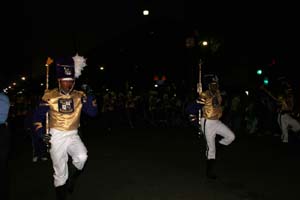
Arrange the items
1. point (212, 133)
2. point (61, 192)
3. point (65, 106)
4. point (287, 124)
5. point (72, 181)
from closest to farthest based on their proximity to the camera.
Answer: point (61, 192) < point (65, 106) < point (72, 181) < point (212, 133) < point (287, 124)

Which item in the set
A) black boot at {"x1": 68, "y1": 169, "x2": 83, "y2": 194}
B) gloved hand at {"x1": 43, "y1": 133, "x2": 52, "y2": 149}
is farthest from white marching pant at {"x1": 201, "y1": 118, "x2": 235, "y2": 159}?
gloved hand at {"x1": 43, "y1": 133, "x2": 52, "y2": 149}

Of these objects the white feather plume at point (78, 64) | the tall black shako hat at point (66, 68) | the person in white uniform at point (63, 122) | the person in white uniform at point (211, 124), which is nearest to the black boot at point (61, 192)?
the person in white uniform at point (63, 122)

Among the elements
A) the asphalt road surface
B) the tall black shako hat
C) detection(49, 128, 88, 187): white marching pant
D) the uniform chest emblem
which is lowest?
the asphalt road surface

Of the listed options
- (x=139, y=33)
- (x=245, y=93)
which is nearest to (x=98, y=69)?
(x=139, y=33)

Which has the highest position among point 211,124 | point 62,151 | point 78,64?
point 78,64

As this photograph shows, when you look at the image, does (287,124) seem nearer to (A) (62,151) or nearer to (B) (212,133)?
(B) (212,133)

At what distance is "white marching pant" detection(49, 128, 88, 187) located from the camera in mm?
6902

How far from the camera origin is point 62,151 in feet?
22.7

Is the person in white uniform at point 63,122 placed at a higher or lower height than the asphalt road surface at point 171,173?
higher

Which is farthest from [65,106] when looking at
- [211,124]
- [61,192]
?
[211,124]

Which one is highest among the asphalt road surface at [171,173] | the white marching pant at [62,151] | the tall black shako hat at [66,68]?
the tall black shako hat at [66,68]

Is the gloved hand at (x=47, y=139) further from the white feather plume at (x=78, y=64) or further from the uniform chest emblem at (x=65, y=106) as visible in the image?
the white feather plume at (x=78, y=64)

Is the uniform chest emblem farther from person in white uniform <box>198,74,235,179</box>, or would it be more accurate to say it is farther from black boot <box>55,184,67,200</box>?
person in white uniform <box>198,74,235,179</box>

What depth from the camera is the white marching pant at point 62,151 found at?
22.6ft
